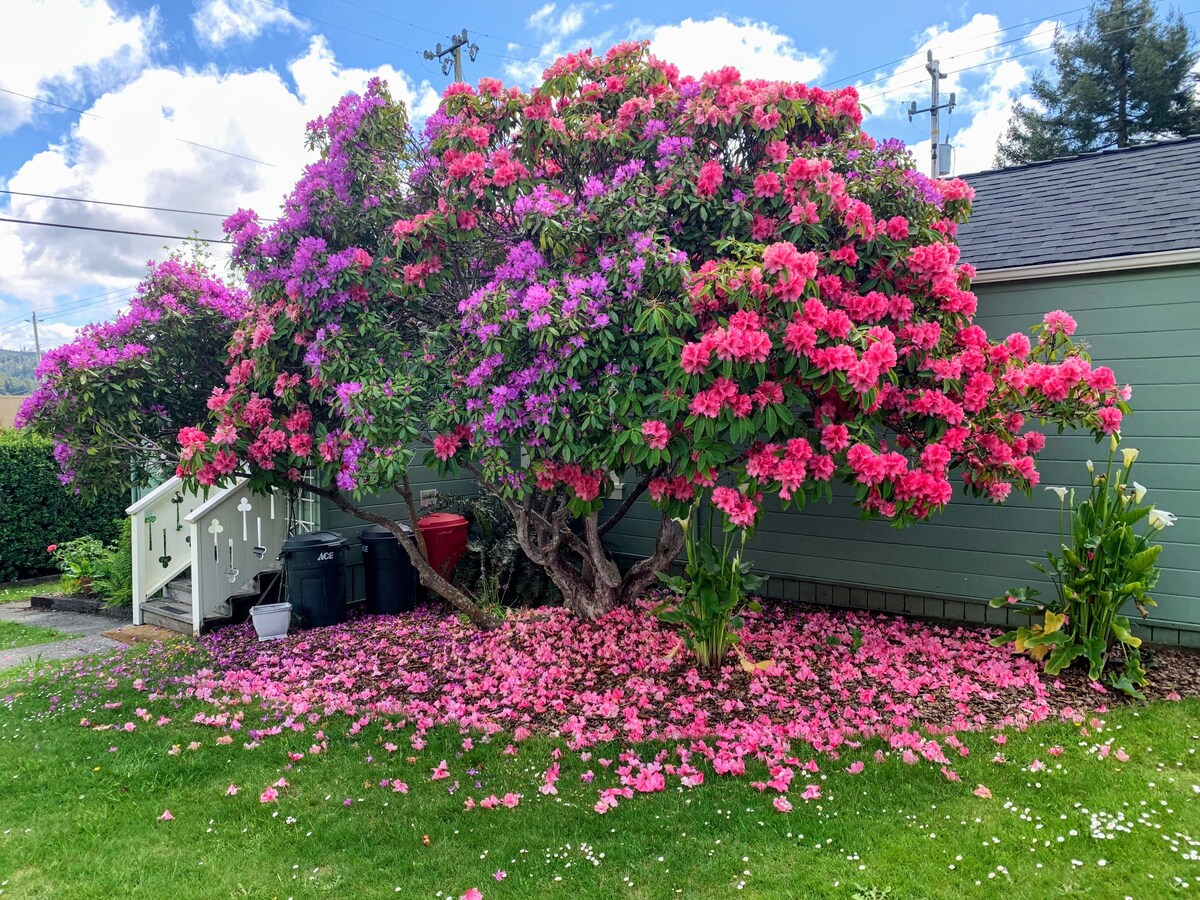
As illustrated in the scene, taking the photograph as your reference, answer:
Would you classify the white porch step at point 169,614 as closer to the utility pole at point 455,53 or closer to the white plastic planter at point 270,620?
the white plastic planter at point 270,620

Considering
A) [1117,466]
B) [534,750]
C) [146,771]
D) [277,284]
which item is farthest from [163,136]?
[1117,466]

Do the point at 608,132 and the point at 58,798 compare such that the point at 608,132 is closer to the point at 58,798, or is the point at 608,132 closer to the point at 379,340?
the point at 379,340

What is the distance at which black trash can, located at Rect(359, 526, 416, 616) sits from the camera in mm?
6625

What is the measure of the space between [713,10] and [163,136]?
31.4 feet

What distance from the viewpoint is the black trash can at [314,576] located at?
6199mm

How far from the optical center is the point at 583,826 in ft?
9.74

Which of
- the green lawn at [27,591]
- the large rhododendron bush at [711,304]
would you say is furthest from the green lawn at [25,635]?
the large rhododendron bush at [711,304]

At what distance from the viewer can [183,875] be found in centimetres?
278

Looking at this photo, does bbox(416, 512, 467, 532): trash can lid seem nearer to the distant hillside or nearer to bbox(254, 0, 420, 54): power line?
bbox(254, 0, 420, 54): power line

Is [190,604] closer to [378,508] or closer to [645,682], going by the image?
[378,508]

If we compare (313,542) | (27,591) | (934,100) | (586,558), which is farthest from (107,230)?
(934,100)

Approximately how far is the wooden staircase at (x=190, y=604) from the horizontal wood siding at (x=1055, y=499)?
4630mm

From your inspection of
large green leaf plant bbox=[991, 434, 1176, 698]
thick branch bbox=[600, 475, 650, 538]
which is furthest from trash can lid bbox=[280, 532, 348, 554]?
large green leaf plant bbox=[991, 434, 1176, 698]

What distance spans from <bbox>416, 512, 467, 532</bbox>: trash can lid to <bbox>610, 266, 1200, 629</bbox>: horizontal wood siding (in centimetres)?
286
